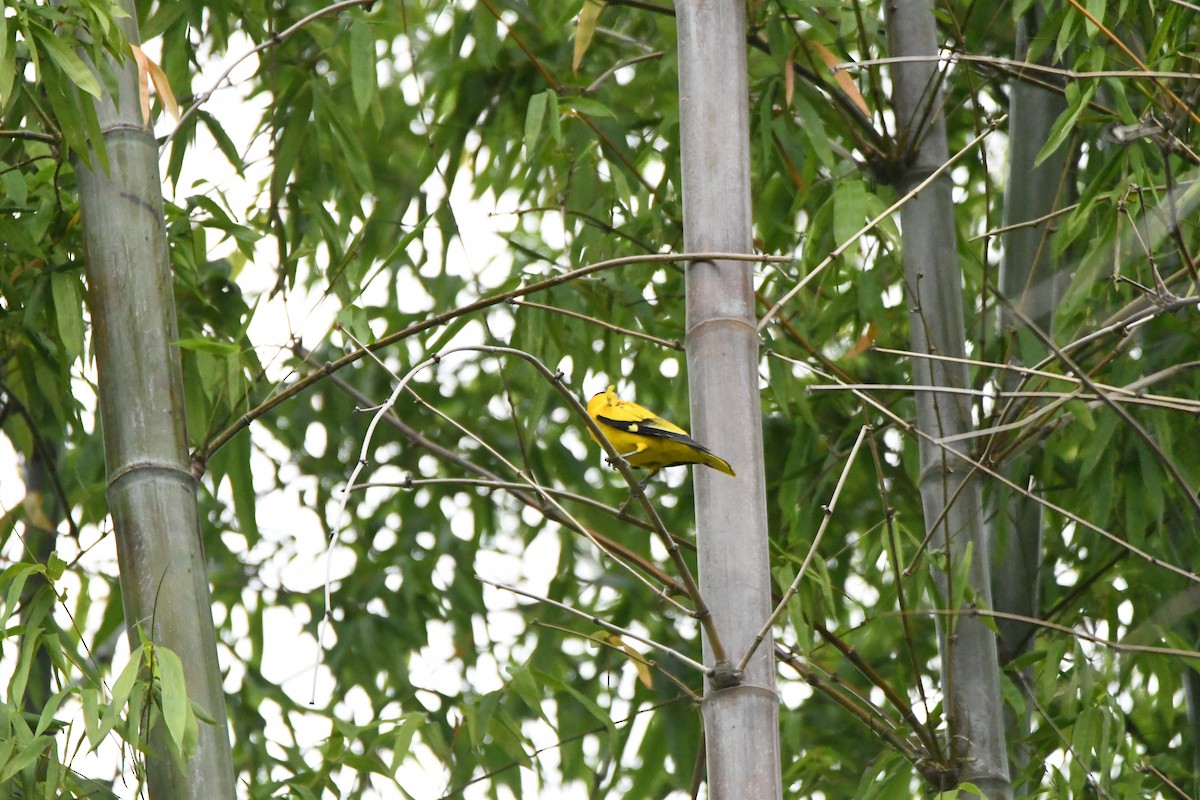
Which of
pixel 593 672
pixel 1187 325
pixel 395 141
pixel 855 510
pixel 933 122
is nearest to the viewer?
pixel 933 122

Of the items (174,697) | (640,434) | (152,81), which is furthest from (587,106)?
(174,697)

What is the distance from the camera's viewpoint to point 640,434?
325 centimetres

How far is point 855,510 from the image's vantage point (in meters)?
5.07

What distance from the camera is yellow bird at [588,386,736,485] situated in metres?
Result: 3.06

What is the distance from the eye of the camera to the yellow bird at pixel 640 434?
3.06m

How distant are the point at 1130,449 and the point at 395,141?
3613 millimetres

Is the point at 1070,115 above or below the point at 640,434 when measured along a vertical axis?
above

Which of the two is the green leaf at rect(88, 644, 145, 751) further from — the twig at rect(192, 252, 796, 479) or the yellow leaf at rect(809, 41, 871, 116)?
the yellow leaf at rect(809, 41, 871, 116)

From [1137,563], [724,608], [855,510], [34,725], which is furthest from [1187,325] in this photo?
[34,725]

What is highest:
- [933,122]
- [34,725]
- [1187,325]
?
[933,122]

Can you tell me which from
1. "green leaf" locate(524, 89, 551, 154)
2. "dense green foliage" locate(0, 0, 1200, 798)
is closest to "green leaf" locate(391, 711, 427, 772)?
"dense green foliage" locate(0, 0, 1200, 798)

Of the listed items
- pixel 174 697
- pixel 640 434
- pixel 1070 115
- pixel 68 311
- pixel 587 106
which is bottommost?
pixel 174 697

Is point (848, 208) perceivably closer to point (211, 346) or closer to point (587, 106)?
point (587, 106)

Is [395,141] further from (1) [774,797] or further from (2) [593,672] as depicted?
(1) [774,797]
